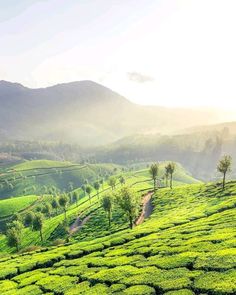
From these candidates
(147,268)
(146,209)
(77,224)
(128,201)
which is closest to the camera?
(147,268)

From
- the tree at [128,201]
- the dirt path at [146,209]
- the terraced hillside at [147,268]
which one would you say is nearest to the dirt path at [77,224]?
the dirt path at [146,209]

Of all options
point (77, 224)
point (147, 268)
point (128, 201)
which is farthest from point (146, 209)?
point (147, 268)

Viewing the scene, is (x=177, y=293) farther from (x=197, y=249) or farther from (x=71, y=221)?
(x=71, y=221)

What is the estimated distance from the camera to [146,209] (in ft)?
407

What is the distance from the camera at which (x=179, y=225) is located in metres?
66.7

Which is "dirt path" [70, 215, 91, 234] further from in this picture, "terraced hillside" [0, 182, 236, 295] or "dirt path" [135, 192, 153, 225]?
"terraced hillside" [0, 182, 236, 295]

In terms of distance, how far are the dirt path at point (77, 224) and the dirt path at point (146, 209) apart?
85.6ft

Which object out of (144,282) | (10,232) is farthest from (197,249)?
(10,232)

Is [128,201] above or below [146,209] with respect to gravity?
above

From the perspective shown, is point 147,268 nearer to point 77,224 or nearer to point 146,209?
point 146,209

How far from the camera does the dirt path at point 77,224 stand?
13054 centimetres

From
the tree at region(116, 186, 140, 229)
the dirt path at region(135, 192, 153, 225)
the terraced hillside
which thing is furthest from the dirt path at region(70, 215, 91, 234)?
the terraced hillside

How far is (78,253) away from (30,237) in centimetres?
10852

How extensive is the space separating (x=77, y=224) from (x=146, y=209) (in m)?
34.7
